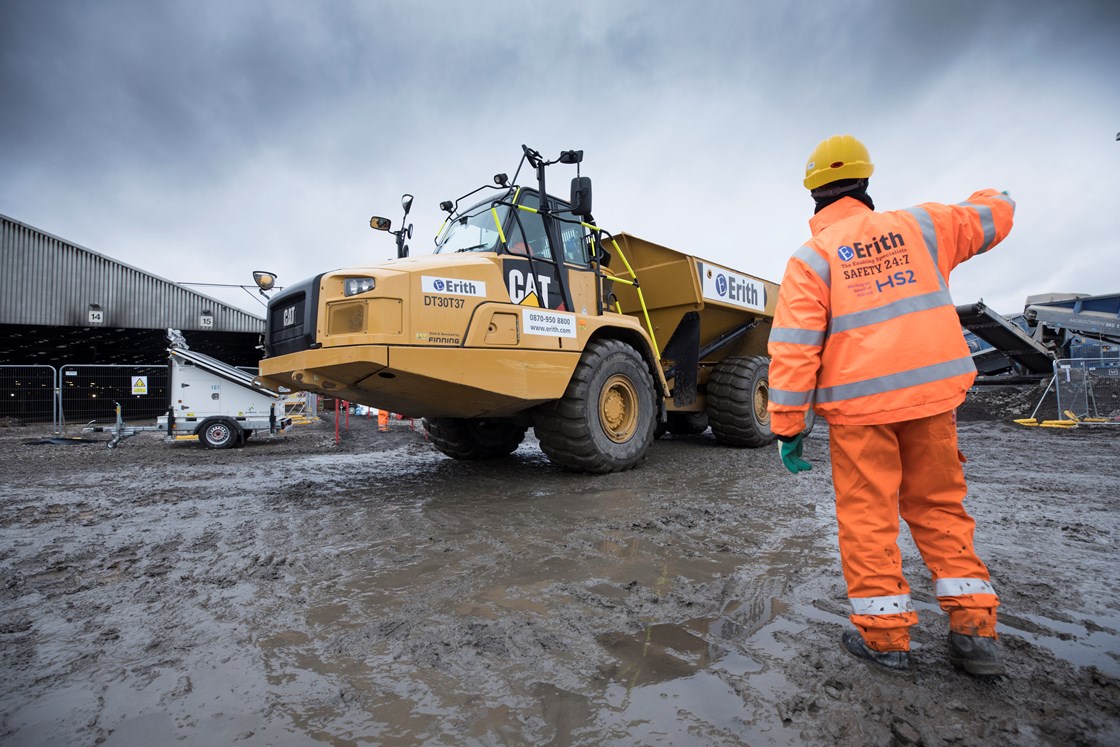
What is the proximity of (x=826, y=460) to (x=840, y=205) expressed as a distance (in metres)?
4.56

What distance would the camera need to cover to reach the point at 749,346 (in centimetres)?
809

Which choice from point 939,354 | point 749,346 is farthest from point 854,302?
point 749,346

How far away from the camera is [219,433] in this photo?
9.66 m

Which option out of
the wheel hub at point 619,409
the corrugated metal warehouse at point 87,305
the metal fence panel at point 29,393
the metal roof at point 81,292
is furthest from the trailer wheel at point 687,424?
the metal roof at point 81,292

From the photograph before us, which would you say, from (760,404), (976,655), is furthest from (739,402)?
(976,655)

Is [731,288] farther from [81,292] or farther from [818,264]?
[81,292]

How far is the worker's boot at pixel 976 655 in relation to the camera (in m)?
1.65

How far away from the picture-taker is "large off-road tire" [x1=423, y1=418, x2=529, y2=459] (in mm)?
6402

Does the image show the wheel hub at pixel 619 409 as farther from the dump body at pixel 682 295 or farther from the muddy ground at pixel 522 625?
the dump body at pixel 682 295

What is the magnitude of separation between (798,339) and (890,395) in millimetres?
356

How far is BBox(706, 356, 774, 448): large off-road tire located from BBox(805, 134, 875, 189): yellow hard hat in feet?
16.8

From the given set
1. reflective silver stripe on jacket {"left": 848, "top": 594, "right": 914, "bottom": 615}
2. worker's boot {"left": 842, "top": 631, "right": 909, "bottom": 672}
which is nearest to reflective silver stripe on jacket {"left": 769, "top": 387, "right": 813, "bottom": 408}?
reflective silver stripe on jacket {"left": 848, "top": 594, "right": 914, "bottom": 615}

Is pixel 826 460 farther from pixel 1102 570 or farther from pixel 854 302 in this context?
pixel 854 302

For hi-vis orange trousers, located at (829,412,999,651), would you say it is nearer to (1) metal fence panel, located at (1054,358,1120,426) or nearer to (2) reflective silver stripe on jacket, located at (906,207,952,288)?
(2) reflective silver stripe on jacket, located at (906,207,952,288)
